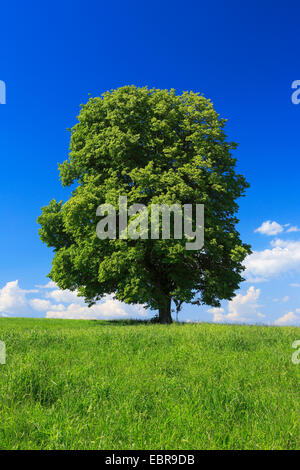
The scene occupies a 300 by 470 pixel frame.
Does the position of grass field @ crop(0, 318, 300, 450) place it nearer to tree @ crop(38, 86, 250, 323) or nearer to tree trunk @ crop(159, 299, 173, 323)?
tree @ crop(38, 86, 250, 323)

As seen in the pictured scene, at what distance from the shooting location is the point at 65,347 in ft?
38.8

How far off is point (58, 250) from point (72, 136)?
8.04 meters

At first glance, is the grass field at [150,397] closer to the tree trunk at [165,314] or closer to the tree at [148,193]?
the tree at [148,193]

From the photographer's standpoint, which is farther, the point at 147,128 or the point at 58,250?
the point at 58,250

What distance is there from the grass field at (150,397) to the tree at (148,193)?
9724 mm

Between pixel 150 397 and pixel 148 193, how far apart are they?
1522 centimetres

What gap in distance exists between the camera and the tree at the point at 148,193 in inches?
826

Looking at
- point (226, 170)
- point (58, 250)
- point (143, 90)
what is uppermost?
point (143, 90)

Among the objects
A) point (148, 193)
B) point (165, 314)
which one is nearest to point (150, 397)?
point (148, 193)

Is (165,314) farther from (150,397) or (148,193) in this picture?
(150,397)

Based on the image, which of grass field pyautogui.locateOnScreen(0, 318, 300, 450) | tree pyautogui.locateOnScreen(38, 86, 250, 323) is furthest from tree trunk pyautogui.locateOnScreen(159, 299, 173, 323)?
grass field pyautogui.locateOnScreen(0, 318, 300, 450)

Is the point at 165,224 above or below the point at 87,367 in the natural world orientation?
above
